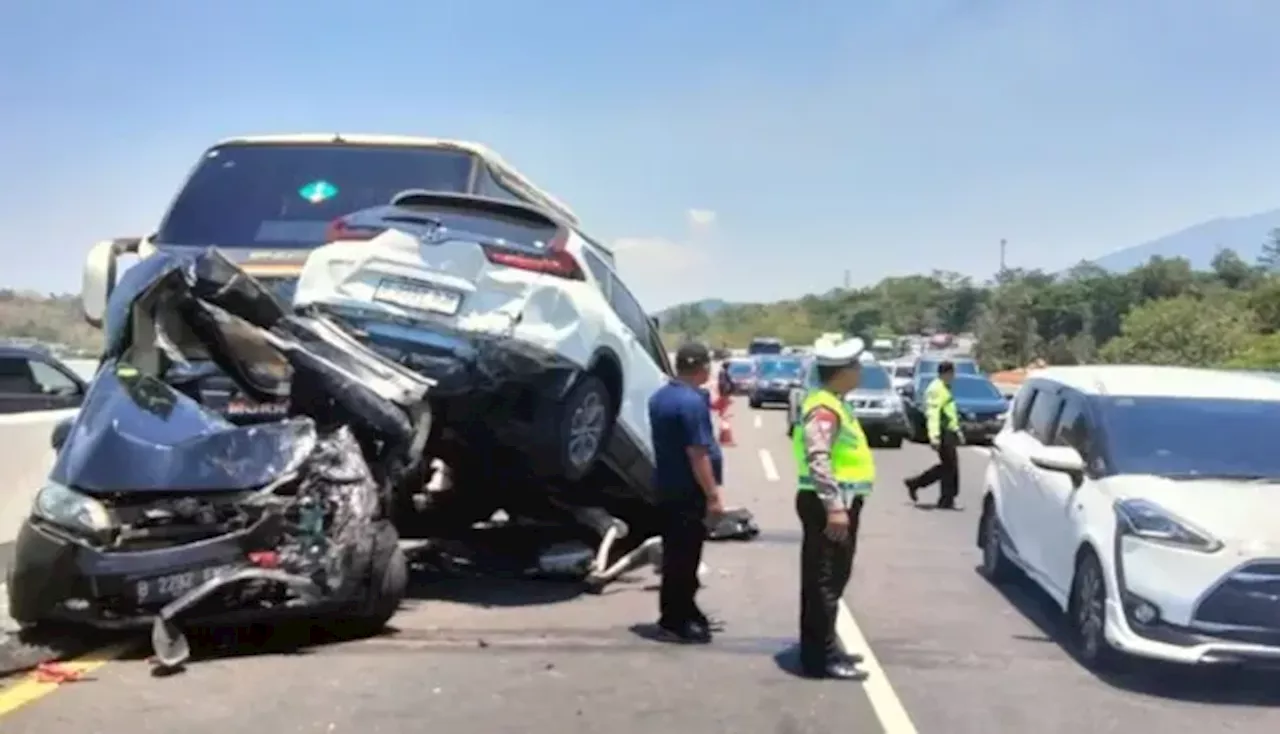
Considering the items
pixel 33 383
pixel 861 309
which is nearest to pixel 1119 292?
pixel 861 309

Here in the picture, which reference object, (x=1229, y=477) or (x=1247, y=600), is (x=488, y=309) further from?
(x=1247, y=600)

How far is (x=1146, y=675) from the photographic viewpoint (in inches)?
330

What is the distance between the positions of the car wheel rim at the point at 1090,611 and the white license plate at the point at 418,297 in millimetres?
4153

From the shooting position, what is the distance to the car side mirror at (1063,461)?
9000 mm

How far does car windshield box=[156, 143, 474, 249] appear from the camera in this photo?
11922 millimetres

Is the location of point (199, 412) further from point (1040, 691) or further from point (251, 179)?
point (1040, 691)

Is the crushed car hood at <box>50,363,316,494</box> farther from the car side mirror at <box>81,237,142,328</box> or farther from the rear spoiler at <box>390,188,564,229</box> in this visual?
the car side mirror at <box>81,237,142,328</box>

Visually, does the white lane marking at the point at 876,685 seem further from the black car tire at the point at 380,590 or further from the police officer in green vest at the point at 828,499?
the black car tire at the point at 380,590

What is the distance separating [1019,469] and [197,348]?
18.7ft

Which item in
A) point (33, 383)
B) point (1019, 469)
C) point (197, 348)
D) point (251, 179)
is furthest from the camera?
point (33, 383)

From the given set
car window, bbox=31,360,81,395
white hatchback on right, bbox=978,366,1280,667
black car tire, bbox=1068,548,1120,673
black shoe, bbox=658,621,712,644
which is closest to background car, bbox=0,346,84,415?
car window, bbox=31,360,81,395

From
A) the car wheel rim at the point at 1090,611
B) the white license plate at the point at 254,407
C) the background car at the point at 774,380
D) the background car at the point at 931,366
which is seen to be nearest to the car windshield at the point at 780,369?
the background car at the point at 774,380

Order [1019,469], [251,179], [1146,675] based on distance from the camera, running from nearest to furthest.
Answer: [1146,675], [1019,469], [251,179]

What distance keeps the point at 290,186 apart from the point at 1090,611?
23.4ft
